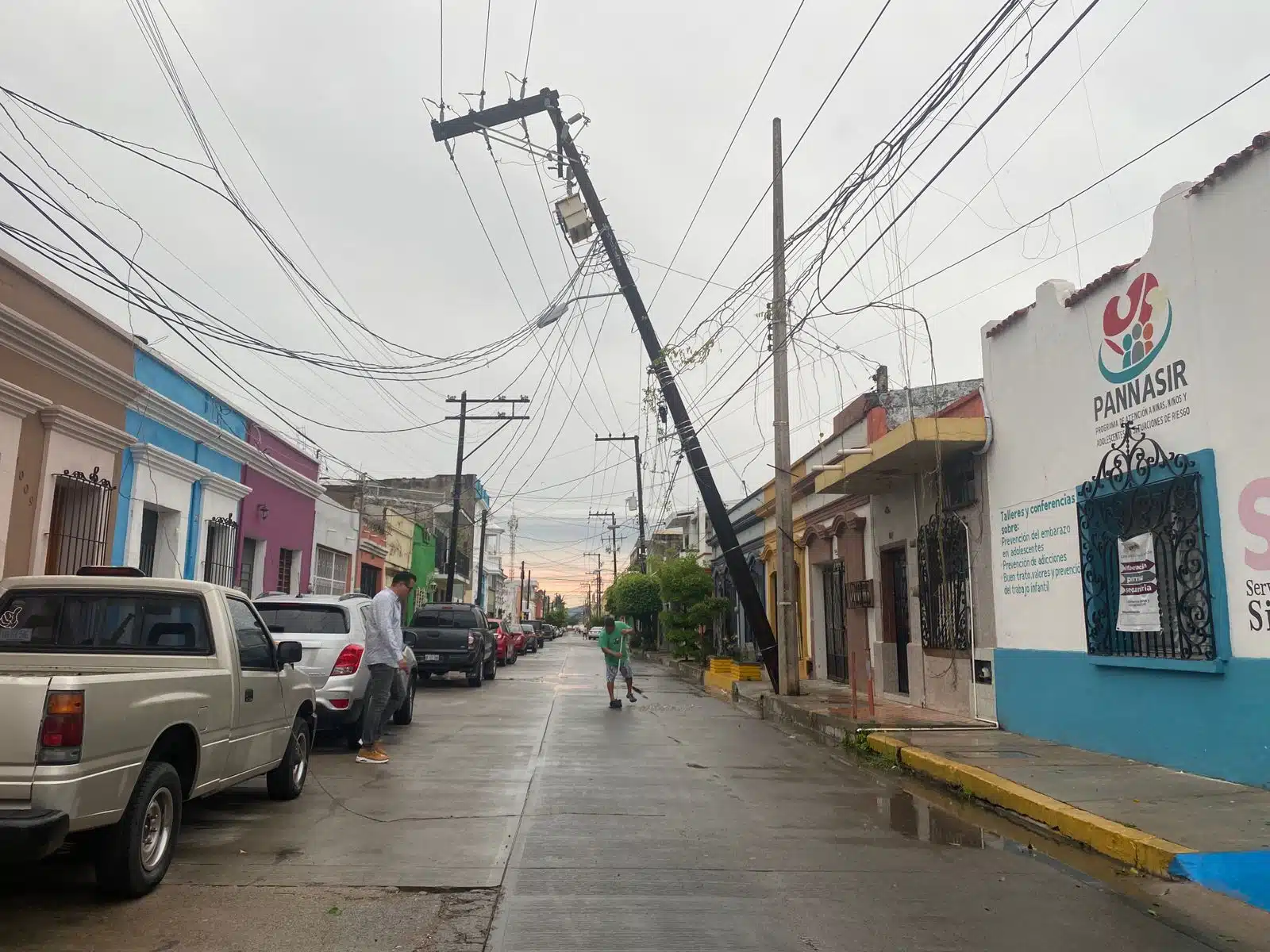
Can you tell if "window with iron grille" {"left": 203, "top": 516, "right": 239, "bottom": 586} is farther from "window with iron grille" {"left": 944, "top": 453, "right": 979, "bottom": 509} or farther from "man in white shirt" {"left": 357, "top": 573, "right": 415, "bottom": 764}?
"window with iron grille" {"left": 944, "top": 453, "right": 979, "bottom": 509}

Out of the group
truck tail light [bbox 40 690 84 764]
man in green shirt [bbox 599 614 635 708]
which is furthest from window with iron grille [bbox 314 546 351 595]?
truck tail light [bbox 40 690 84 764]

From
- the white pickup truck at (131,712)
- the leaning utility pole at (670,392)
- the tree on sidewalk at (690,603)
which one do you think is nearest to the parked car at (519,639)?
the tree on sidewalk at (690,603)

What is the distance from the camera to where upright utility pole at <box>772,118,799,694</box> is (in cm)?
1625

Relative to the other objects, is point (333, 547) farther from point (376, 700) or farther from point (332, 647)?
point (376, 700)

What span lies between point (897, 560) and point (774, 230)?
589 cm

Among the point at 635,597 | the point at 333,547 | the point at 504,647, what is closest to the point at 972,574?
the point at 333,547

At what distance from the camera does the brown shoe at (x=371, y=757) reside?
9609mm

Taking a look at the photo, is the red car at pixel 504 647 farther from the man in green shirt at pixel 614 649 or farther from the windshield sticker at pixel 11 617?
the windshield sticker at pixel 11 617

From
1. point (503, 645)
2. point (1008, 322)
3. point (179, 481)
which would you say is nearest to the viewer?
point (1008, 322)

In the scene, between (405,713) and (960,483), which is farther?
(960,483)

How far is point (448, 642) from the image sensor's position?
2012 cm

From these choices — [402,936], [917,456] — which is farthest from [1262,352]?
[402,936]

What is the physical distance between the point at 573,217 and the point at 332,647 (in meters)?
Answer: 9.74

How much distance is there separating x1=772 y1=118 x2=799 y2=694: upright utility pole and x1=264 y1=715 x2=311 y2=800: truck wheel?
9.66m
